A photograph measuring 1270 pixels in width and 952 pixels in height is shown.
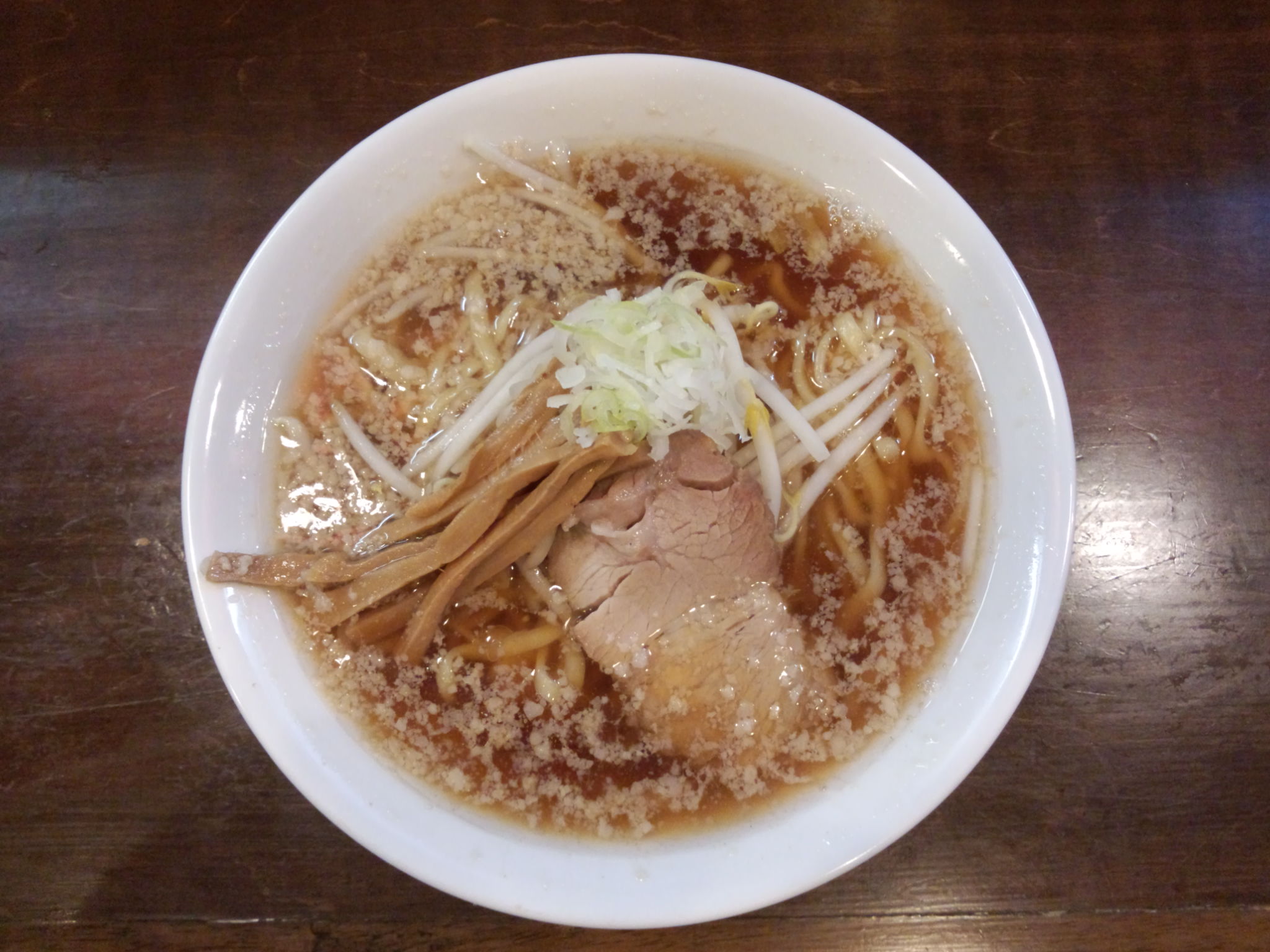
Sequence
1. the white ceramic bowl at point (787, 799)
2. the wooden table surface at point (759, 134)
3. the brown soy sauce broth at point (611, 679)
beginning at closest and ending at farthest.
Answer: the white ceramic bowl at point (787, 799) → the brown soy sauce broth at point (611, 679) → the wooden table surface at point (759, 134)

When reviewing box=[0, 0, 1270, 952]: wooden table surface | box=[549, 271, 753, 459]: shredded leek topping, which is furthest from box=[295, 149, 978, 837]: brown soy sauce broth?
box=[0, 0, 1270, 952]: wooden table surface

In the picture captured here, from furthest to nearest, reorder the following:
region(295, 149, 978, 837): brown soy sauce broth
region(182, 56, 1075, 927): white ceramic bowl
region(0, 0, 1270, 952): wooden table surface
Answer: region(0, 0, 1270, 952): wooden table surface < region(295, 149, 978, 837): brown soy sauce broth < region(182, 56, 1075, 927): white ceramic bowl

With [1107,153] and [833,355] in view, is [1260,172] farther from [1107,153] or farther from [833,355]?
[833,355]

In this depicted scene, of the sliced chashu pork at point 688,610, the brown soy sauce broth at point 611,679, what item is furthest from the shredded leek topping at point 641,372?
the brown soy sauce broth at point 611,679

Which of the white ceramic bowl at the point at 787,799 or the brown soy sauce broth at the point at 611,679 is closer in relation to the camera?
the white ceramic bowl at the point at 787,799

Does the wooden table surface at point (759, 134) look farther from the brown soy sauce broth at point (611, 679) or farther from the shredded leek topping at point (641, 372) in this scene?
the shredded leek topping at point (641, 372)

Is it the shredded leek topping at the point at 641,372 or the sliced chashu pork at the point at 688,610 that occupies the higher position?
the shredded leek topping at the point at 641,372

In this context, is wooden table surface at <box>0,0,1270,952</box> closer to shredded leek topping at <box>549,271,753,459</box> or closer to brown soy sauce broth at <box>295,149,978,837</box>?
brown soy sauce broth at <box>295,149,978,837</box>

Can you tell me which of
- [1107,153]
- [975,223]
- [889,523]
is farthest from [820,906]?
[1107,153]
